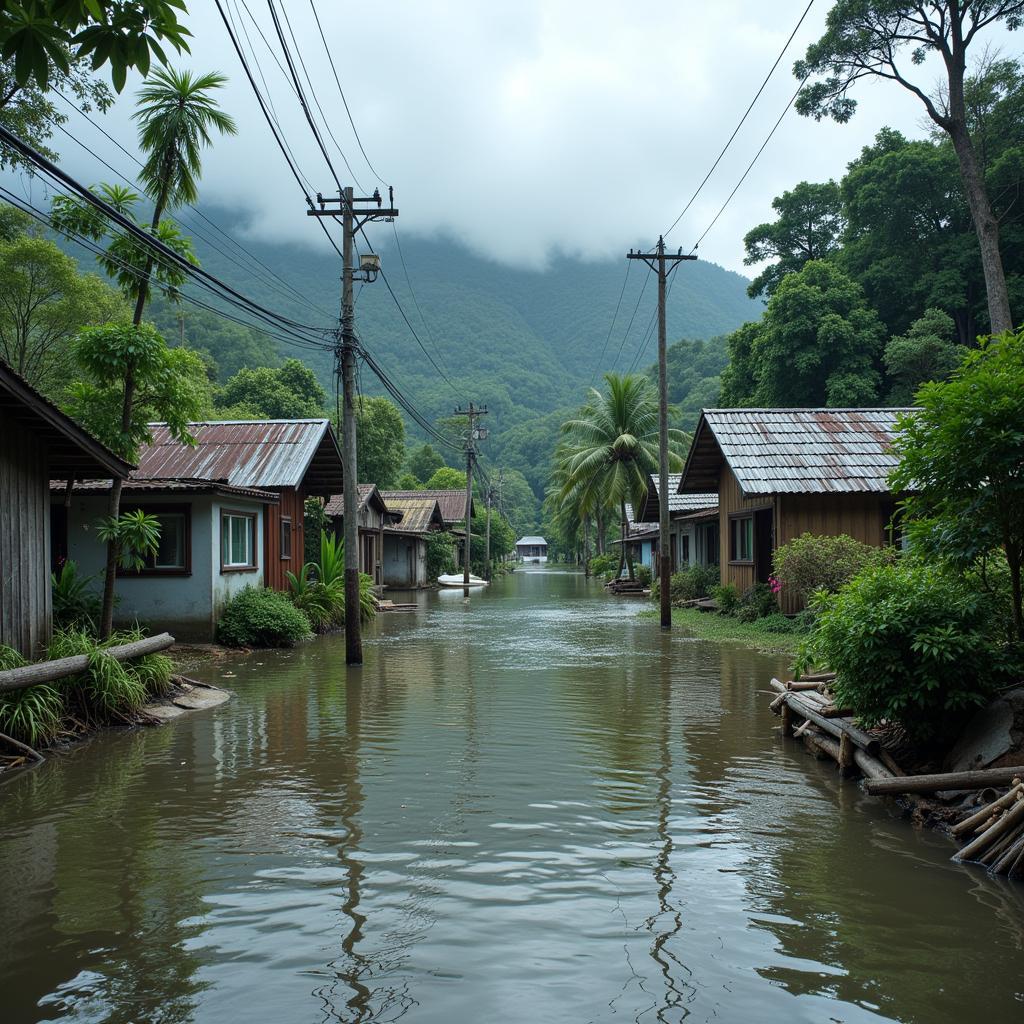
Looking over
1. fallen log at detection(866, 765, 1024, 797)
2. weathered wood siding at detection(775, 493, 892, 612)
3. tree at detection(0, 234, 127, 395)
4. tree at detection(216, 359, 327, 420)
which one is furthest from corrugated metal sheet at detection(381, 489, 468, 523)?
fallen log at detection(866, 765, 1024, 797)

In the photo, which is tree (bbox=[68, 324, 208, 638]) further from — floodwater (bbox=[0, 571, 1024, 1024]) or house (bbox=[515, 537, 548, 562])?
house (bbox=[515, 537, 548, 562])

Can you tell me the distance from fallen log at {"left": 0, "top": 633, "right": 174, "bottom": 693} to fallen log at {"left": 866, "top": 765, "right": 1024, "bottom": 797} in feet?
25.9

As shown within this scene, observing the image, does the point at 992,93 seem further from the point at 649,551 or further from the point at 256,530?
the point at 256,530

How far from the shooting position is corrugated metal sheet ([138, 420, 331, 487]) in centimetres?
2156

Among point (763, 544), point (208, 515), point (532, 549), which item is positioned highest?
point (208, 515)

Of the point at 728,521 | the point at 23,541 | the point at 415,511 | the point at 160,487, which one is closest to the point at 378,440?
the point at 415,511

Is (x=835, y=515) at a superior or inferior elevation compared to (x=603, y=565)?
superior

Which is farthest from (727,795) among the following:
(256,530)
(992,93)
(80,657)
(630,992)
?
(992,93)

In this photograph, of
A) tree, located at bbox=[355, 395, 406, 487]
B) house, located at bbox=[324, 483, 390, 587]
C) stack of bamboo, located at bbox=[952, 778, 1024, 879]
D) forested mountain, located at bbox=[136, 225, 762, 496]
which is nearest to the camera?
stack of bamboo, located at bbox=[952, 778, 1024, 879]

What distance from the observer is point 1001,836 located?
5848 millimetres

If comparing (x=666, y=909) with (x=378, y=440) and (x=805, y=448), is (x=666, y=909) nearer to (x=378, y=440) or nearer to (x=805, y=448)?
(x=805, y=448)

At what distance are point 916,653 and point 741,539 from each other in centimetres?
1787

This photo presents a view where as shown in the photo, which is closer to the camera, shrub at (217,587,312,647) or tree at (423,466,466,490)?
shrub at (217,587,312,647)

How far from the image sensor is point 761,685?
13617mm
